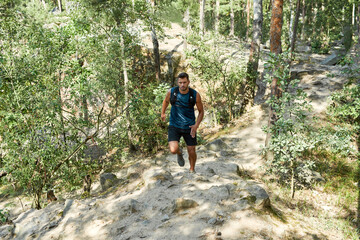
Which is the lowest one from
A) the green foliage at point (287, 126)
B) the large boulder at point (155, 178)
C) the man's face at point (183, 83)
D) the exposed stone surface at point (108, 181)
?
the exposed stone surface at point (108, 181)

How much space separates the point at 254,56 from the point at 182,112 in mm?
8671

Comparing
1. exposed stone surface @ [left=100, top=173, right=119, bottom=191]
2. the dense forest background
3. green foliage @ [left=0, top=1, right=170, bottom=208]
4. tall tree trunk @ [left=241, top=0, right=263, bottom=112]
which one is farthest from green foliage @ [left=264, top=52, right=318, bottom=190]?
tall tree trunk @ [left=241, top=0, right=263, bottom=112]

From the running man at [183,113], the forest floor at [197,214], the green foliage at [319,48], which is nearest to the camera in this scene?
the forest floor at [197,214]

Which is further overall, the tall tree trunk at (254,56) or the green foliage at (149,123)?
the tall tree trunk at (254,56)

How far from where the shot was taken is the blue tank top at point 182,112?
4.70m

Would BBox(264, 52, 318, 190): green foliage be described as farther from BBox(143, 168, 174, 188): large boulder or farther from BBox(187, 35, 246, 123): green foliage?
BBox(187, 35, 246, 123): green foliage

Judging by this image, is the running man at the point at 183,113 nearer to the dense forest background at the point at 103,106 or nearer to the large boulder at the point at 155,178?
the large boulder at the point at 155,178

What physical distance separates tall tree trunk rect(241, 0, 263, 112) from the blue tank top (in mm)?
7851

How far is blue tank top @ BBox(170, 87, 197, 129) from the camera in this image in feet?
15.4

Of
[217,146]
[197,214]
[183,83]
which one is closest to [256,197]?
[197,214]

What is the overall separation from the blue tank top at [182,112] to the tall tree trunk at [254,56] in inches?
309

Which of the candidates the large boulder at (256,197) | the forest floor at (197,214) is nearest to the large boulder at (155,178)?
the forest floor at (197,214)

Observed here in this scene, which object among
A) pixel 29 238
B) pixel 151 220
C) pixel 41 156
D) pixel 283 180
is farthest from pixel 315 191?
pixel 41 156

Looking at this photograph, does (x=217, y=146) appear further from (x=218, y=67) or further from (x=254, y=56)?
(x=254, y=56)
